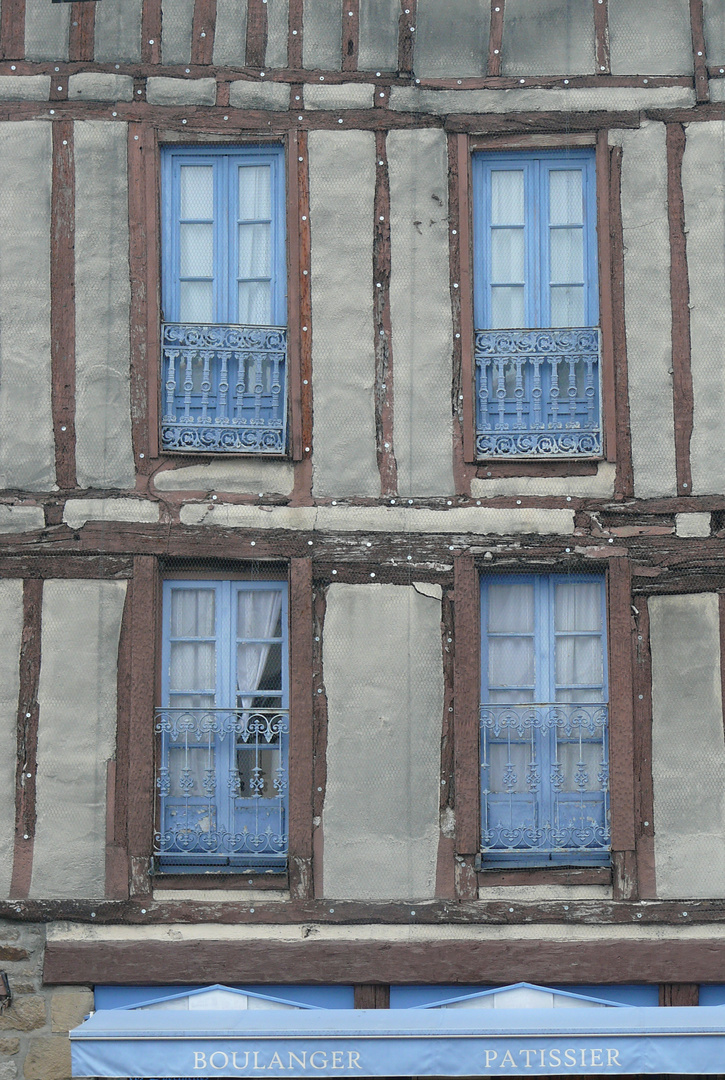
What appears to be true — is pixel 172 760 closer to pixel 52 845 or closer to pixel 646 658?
pixel 52 845

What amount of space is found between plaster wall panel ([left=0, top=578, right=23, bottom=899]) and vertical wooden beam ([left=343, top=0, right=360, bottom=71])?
3.31m

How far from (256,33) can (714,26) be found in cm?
248

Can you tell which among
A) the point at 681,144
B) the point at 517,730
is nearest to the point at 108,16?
the point at 681,144

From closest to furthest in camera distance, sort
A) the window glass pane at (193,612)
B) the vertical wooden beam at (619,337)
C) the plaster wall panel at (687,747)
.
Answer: the plaster wall panel at (687,747) < the vertical wooden beam at (619,337) < the window glass pane at (193,612)

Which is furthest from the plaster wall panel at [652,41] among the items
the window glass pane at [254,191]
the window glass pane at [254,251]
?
the window glass pane at [254,251]

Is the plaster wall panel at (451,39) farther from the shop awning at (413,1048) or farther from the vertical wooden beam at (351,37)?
the shop awning at (413,1048)

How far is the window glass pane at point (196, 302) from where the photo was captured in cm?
780

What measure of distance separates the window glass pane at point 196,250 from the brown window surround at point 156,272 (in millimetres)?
160

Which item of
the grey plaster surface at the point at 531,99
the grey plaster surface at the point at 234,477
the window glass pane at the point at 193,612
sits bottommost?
the window glass pane at the point at 193,612

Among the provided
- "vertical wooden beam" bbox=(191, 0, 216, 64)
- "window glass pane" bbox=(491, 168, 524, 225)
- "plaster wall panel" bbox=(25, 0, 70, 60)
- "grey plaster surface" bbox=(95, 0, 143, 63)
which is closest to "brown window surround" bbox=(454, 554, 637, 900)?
"window glass pane" bbox=(491, 168, 524, 225)

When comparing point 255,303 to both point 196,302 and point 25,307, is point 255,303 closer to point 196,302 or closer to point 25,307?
point 196,302

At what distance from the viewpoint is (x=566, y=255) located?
7855 mm

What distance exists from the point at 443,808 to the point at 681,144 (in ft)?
12.3

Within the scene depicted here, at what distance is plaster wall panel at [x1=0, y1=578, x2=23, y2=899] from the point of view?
7336 millimetres
